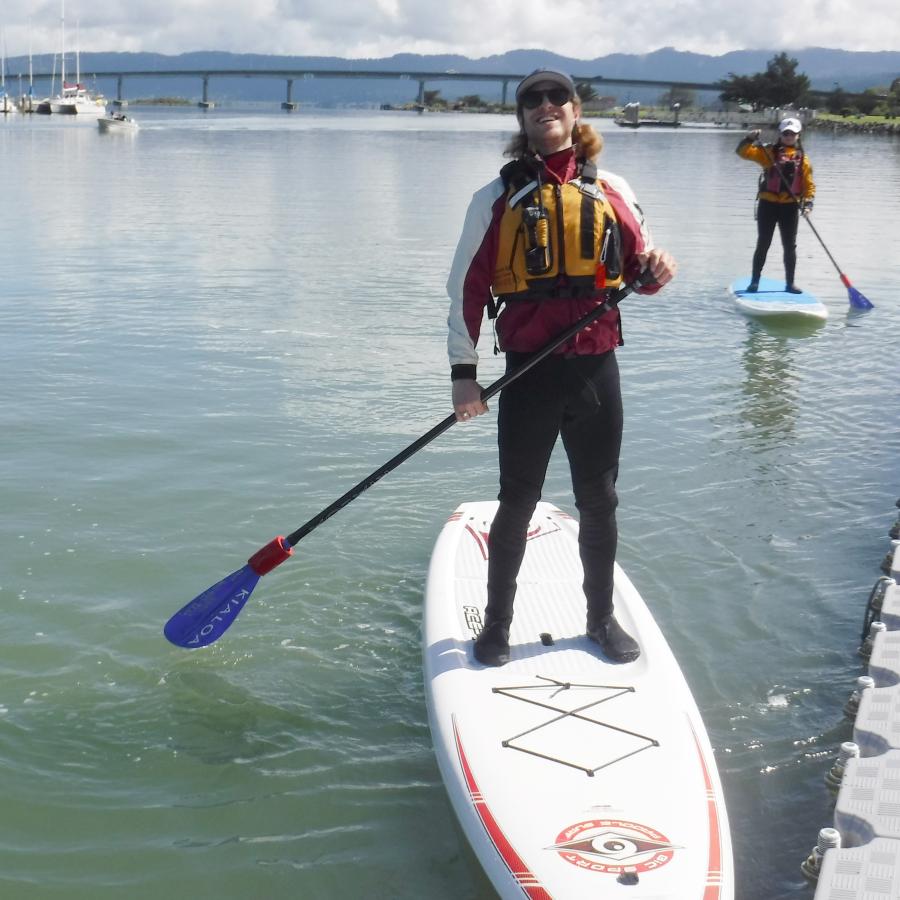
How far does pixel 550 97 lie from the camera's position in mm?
3588

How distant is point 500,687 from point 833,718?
1.35m

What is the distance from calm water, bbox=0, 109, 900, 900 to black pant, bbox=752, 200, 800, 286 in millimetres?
616

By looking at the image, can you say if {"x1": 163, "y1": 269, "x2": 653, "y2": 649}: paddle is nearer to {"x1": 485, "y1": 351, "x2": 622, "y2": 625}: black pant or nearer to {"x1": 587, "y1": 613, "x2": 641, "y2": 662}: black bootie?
{"x1": 485, "y1": 351, "x2": 622, "y2": 625}: black pant

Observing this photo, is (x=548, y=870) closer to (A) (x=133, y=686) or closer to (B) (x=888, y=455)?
(A) (x=133, y=686)

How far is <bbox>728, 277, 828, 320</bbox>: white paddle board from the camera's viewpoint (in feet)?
37.2

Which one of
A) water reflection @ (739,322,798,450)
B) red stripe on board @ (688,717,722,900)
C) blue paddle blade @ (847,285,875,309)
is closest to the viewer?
red stripe on board @ (688,717,722,900)

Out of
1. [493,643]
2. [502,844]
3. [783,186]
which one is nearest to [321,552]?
[493,643]

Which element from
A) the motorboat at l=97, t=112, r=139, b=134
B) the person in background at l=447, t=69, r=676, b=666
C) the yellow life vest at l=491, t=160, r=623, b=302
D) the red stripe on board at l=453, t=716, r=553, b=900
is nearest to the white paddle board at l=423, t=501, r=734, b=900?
the red stripe on board at l=453, t=716, r=553, b=900

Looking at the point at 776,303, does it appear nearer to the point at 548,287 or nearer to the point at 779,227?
the point at 779,227

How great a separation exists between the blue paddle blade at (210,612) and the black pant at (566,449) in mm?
1018

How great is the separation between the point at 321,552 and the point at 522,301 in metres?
2.42

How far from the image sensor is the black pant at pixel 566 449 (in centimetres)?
373

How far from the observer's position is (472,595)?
4.56 meters

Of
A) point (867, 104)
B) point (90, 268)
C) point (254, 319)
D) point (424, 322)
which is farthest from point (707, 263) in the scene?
point (867, 104)
